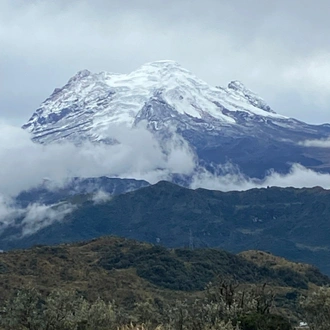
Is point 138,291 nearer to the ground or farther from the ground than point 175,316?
farther from the ground

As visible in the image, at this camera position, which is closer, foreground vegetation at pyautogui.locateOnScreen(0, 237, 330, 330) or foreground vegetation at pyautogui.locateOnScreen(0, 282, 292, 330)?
foreground vegetation at pyautogui.locateOnScreen(0, 282, 292, 330)

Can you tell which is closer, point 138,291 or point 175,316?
point 175,316

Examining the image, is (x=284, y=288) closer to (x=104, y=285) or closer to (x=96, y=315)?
(x=104, y=285)

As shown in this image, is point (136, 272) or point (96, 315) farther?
point (136, 272)

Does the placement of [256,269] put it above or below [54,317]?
above

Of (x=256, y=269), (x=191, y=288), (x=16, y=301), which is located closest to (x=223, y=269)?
(x=256, y=269)

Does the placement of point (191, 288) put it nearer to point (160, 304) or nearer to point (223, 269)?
point (223, 269)

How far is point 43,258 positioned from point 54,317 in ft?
348

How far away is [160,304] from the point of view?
14088 cm

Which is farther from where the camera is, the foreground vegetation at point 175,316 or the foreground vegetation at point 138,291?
the foreground vegetation at point 138,291

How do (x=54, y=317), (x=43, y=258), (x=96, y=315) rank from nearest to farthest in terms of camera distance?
1. (x=54, y=317)
2. (x=96, y=315)
3. (x=43, y=258)

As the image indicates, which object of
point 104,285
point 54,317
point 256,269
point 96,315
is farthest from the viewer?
point 256,269

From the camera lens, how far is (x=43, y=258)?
17088cm

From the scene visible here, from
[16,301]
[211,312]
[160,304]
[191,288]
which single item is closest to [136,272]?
[191,288]
